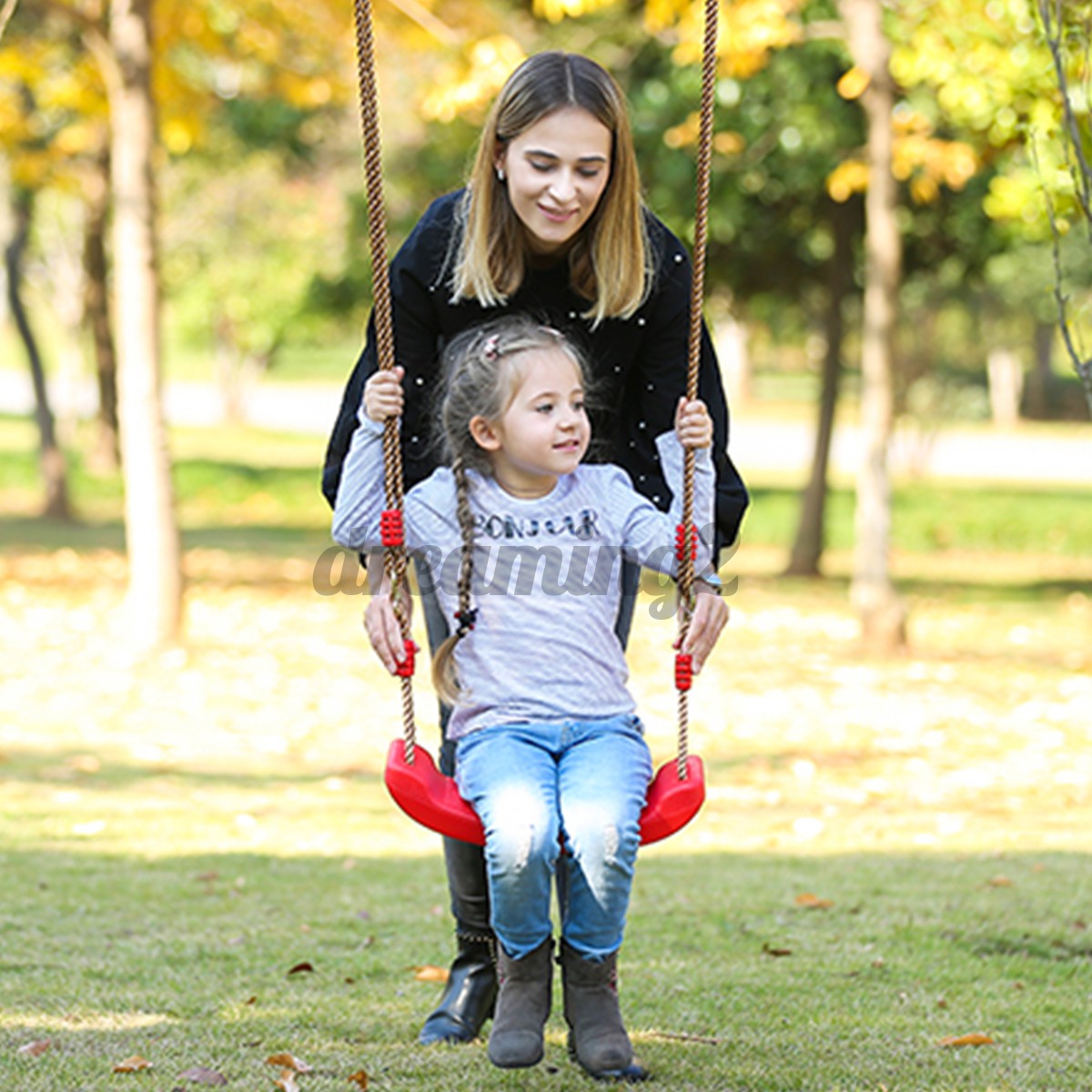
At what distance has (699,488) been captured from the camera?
335cm

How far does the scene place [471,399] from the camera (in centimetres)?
328

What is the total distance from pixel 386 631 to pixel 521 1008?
2.39ft

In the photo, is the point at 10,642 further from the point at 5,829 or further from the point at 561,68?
the point at 561,68

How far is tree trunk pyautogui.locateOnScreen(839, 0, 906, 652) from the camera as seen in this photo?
10359mm

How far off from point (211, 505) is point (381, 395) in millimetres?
18361

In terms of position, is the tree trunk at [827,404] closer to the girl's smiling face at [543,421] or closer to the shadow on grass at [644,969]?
the shadow on grass at [644,969]

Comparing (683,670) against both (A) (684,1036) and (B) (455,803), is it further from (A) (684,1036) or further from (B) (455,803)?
(A) (684,1036)

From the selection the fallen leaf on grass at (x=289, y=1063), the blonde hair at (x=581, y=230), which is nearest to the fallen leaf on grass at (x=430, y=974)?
the fallen leaf on grass at (x=289, y=1063)

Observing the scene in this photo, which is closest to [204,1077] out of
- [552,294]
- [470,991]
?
[470,991]

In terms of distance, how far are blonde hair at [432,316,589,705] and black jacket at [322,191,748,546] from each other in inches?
4.2

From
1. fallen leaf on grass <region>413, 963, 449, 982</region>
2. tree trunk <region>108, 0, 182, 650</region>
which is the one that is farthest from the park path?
fallen leaf on grass <region>413, 963, 449, 982</region>

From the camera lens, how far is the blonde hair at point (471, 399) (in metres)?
3.23

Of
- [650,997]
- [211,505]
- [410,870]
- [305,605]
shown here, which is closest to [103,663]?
[305,605]

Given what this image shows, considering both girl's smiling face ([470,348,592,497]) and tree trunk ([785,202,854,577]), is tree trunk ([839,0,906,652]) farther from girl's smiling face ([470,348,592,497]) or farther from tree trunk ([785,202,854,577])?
girl's smiling face ([470,348,592,497])
